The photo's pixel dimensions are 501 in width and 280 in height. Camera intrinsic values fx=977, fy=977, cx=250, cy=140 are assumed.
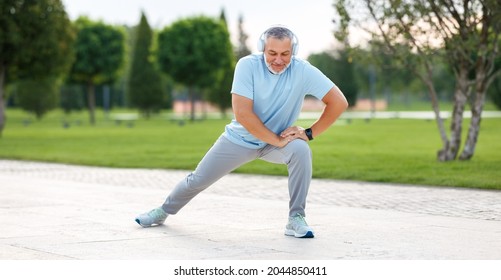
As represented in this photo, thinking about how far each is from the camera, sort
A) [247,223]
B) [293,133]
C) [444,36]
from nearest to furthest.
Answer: [293,133], [247,223], [444,36]

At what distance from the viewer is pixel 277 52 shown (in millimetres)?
7324

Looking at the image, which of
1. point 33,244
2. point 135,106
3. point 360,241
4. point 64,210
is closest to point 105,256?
point 33,244

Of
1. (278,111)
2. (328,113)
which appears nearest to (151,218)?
(278,111)

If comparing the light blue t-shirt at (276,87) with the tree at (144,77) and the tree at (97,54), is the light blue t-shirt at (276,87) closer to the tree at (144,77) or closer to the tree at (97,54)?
the tree at (97,54)

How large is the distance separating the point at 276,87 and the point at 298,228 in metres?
1.12

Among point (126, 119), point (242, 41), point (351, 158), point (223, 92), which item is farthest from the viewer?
point (242, 41)

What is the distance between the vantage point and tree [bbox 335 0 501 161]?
16.0 metres

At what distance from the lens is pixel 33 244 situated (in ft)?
24.4

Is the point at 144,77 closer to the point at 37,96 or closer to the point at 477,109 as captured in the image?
the point at 37,96

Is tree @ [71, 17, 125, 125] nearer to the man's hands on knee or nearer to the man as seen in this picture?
the man

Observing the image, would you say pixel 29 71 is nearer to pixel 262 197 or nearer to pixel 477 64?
pixel 477 64

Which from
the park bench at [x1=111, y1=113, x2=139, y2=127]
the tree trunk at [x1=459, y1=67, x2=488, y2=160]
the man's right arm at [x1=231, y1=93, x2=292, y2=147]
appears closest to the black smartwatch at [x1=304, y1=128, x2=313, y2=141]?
the man's right arm at [x1=231, y1=93, x2=292, y2=147]

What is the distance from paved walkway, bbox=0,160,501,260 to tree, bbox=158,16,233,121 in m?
47.4

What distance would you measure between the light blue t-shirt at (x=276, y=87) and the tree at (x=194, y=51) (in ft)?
173
